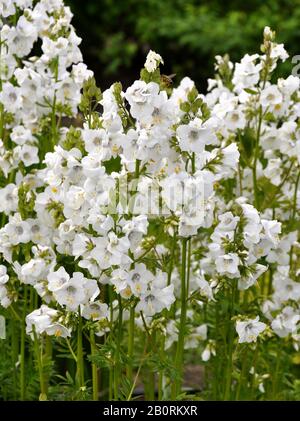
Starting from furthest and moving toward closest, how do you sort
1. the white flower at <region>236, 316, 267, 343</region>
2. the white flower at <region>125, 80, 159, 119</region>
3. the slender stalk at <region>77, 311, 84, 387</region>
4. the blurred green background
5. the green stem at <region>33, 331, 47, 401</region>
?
the blurred green background
the green stem at <region>33, 331, 47, 401</region>
the white flower at <region>236, 316, 267, 343</region>
the slender stalk at <region>77, 311, 84, 387</region>
the white flower at <region>125, 80, 159, 119</region>

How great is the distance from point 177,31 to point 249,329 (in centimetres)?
704

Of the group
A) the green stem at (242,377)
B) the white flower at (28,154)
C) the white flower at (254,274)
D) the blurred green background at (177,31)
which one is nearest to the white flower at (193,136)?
the white flower at (254,274)

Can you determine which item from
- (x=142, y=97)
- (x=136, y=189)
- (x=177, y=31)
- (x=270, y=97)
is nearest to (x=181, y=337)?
(x=136, y=189)

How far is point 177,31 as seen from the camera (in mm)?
9656

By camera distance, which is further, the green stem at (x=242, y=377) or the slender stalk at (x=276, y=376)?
the slender stalk at (x=276, y=376)

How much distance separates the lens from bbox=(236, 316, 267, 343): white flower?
9.68 ft

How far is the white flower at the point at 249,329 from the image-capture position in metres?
2.95

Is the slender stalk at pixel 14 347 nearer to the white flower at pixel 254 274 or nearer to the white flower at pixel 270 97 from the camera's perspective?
the white flower at pixel 254 274

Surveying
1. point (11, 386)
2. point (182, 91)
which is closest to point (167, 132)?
point (182, 91)

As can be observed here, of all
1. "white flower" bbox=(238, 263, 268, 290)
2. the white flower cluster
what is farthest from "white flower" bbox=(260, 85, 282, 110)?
"white flower" bbox=(238, 263, 268, 290)

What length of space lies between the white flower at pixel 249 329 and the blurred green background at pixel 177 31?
6011 mm

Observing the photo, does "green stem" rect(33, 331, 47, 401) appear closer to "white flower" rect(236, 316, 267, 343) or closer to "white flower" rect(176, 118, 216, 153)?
"white flower" rect(236, 316, 267, 343)

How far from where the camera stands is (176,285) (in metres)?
3.46

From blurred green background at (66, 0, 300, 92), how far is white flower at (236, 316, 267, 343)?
6.01m
